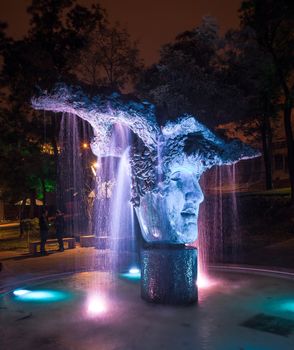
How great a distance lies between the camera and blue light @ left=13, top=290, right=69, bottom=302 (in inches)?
320

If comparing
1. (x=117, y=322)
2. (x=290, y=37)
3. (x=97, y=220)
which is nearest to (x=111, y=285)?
(x=117, y=322)

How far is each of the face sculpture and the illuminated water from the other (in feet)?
4.26

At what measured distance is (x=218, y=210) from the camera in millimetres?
24297

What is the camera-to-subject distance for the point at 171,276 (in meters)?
7.44

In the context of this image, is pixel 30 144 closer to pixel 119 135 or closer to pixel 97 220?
pixel 97 220

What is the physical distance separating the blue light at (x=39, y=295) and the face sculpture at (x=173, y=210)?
2232 millimetres

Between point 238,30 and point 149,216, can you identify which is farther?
point 238,30

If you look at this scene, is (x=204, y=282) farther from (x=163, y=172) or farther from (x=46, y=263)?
(x=46, y=263)

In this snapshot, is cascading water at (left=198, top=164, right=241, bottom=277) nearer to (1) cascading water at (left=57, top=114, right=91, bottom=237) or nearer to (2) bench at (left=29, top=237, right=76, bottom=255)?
(2) bench at (left=29, top=237, right=76, bottom=255)

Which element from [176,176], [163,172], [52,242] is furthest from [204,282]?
[52,242]

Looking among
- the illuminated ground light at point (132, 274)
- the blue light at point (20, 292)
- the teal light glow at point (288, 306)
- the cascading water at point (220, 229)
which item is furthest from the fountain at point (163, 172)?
the cascading water at point (220, 229)

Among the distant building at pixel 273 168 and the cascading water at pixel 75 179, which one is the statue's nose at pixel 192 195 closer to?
the cascading water at pixel 75 179

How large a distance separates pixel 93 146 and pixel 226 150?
2887 millimetres

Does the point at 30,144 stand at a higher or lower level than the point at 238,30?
lower
